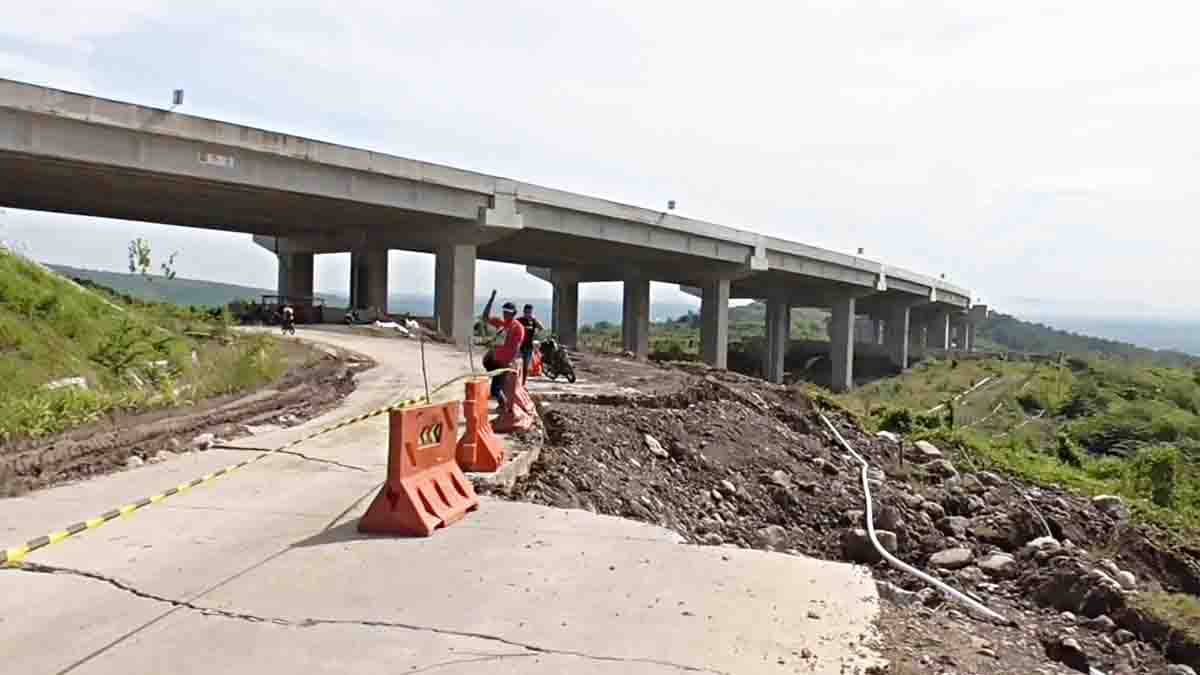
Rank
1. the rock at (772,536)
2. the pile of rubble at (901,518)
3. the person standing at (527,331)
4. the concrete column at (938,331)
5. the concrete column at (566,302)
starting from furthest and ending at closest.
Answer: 1. the concrete column at (938,331)
2. the concrete column at (566,302)
3. the person standing at (527,331)
4. the rock at (772,536)
5. the pile of rubble at (901,518)

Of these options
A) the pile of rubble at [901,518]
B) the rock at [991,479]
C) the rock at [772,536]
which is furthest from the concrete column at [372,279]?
the rock at [772,536]

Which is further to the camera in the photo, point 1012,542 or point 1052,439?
point 1052,439

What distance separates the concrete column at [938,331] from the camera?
109938mm

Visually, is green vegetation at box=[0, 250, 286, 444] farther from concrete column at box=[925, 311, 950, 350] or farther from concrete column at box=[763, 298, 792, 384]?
concrete column at box=[925, 311, 950, 350]

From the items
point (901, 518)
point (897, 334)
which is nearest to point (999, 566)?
point (901, 518)

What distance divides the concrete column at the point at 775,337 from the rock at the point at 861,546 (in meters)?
61.5

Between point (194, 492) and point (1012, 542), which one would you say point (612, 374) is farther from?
point (194, 492)

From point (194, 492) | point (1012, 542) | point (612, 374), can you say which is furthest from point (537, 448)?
point (612, 374)

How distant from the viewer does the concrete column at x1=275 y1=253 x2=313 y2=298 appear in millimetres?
51406

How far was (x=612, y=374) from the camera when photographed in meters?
25.2

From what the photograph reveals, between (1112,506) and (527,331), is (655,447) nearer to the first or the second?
(527,331)

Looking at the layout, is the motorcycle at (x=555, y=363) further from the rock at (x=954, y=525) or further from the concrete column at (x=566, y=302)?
the concrete column at (x=566, y=302)

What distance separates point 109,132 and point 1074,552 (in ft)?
84.3

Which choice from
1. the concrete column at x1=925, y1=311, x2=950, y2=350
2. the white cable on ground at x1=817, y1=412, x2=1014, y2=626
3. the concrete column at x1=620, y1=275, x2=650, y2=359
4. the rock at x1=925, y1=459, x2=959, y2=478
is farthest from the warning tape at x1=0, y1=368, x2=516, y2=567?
the concrete column at x1=925, y1=311, x2=950, y2=350
